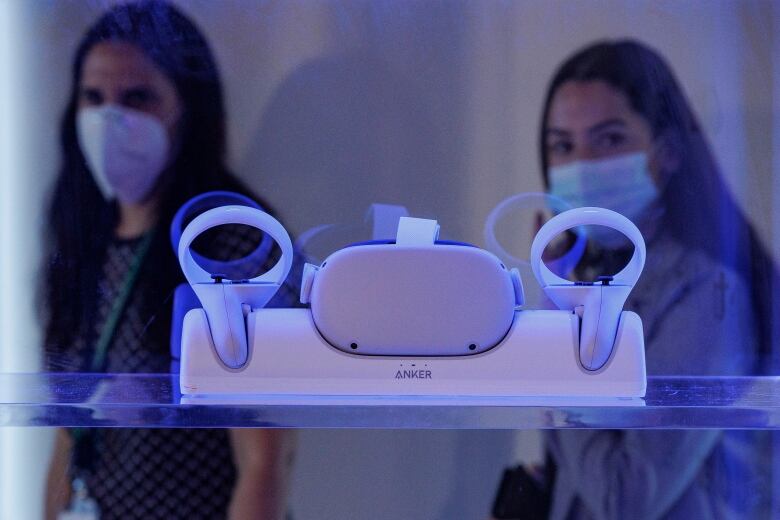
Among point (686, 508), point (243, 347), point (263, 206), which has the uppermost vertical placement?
point (263, 206)

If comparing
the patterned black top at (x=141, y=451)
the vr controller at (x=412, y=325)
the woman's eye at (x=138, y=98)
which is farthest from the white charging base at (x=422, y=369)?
the woman's eye at (x=138, y=98)

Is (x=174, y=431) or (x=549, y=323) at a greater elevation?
(x=549, y=323)

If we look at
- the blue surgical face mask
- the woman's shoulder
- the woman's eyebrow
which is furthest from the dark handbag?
the woman's eyebrow

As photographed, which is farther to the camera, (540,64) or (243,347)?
(540,64)

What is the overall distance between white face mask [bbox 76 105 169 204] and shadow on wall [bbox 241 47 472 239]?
0.12 meters

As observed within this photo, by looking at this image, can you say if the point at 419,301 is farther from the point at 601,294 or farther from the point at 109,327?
the point at 109,327

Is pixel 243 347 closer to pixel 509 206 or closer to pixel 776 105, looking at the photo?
pixel 509 206

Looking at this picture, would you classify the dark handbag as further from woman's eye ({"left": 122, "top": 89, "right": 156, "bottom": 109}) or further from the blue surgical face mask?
woman's eye ({"left": 122, "top": 89, "right": 156, "bottom": 109})

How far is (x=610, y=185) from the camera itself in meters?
0.97

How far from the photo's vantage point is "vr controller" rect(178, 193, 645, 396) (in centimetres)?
62

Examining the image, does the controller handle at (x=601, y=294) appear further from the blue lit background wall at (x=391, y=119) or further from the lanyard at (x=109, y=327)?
the lanyard at (x=109, y=327)

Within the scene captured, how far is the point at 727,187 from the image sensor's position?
0.97 m

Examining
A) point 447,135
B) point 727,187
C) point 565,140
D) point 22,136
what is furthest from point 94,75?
point 727,187

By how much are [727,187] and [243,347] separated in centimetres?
62
